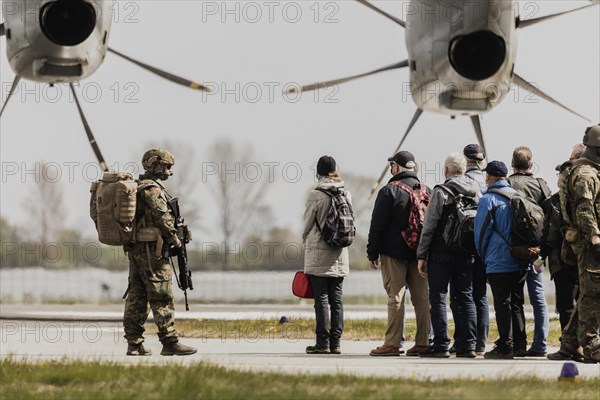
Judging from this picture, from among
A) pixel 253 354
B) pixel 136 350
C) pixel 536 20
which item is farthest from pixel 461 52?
pixel 136 350

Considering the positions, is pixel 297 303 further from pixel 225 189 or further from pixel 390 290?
pixel 390 290

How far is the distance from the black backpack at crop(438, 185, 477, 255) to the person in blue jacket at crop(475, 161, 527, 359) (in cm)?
18

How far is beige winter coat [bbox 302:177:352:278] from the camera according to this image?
14.7 metres

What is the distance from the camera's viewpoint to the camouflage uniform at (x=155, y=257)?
535 inches

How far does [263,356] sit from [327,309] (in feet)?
3.38

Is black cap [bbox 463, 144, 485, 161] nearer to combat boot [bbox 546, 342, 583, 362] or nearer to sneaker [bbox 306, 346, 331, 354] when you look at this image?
combat boot [bbox 546, 342, 583, 362]

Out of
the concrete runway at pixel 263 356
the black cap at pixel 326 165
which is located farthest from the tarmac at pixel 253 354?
the black cap at pixel 326 165

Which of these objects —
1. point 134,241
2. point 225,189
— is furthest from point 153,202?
point 225,189

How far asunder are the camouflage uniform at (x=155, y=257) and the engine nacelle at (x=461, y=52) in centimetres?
289

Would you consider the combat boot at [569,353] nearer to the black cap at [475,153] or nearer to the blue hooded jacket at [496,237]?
the blue hooded jacket at [496,237]

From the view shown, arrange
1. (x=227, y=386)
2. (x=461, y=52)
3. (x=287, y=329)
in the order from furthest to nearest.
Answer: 1. (x=287, y=329)
2. (x=461, y=52)
3. (x=227, y=386)

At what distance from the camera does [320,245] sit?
14711mm

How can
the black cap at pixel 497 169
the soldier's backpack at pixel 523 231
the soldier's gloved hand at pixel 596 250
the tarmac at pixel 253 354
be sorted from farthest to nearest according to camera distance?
the black cap at pixel 497 169 < the soldier's backpack at pixel 523 231 < the soldier's gloved hand at pixel 596 250 < the tarmac at pixel 253 354

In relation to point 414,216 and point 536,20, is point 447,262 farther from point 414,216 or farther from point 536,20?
point 536,20
